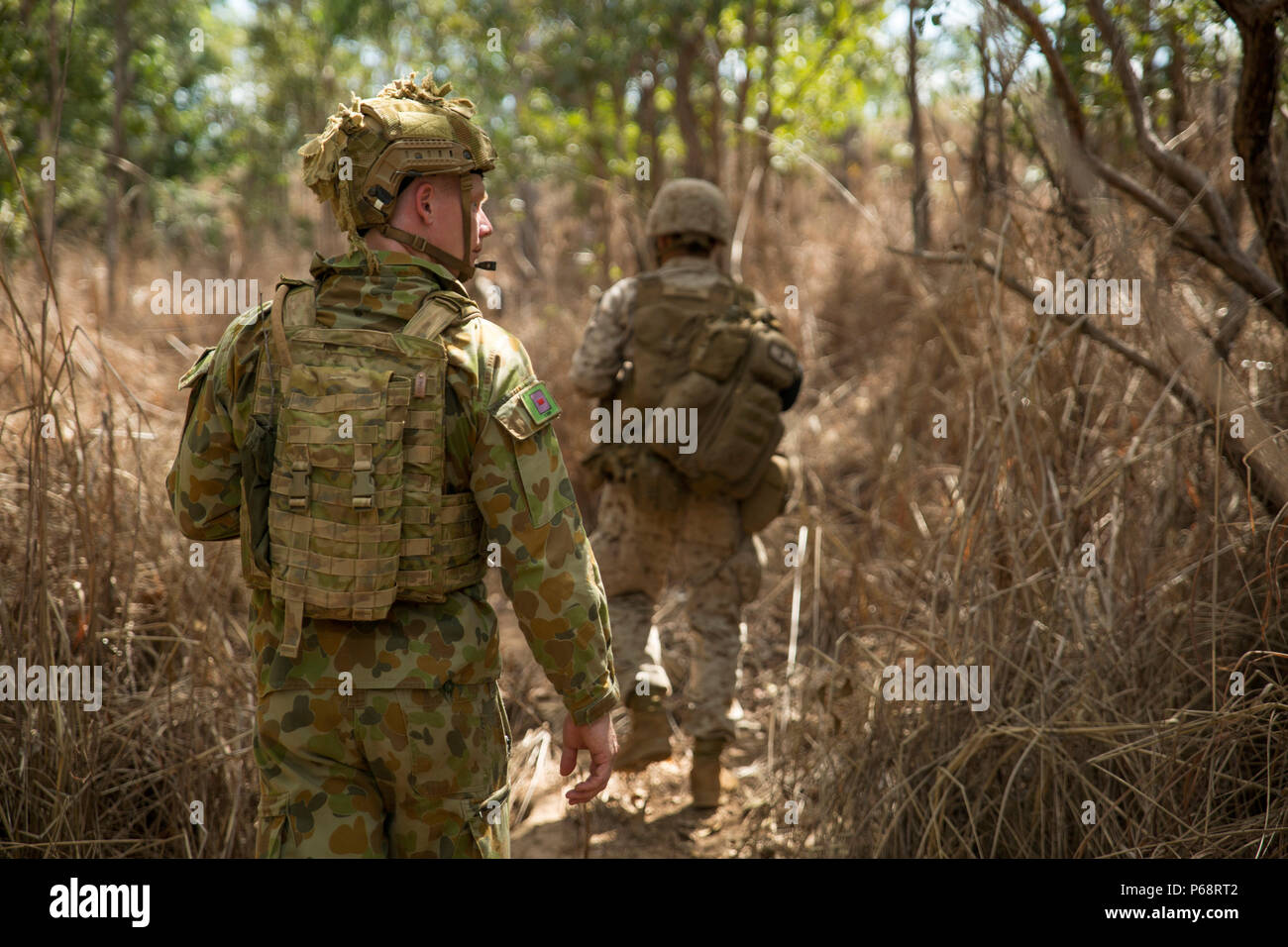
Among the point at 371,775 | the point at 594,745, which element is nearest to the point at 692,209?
the point at 594,745

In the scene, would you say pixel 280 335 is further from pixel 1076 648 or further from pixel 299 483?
pixel 1076 648

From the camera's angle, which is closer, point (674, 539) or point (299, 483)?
point (299, 483)

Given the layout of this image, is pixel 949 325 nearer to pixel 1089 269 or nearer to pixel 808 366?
pixel 808 366

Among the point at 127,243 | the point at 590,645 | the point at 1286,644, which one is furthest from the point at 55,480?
the point at 127,243

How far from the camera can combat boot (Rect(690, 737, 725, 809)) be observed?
3662mm

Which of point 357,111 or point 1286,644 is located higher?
point 357,111

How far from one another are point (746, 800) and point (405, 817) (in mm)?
2014

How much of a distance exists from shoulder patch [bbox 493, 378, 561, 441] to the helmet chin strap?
313 mm

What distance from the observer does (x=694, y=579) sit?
379 cm

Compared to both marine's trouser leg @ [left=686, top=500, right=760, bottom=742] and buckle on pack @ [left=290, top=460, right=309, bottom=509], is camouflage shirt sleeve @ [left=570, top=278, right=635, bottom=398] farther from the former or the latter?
buckle on pack @ [left=290, top=460, right=309, bottom=509]

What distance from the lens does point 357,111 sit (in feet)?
6.33

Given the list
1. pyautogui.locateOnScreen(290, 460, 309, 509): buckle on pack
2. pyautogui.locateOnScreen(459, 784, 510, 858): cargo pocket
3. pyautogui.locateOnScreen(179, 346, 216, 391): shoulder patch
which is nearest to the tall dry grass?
pyautogui.locateOnScreen(459, 784, 510, 858): cargo pocket

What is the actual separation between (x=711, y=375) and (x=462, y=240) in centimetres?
167
